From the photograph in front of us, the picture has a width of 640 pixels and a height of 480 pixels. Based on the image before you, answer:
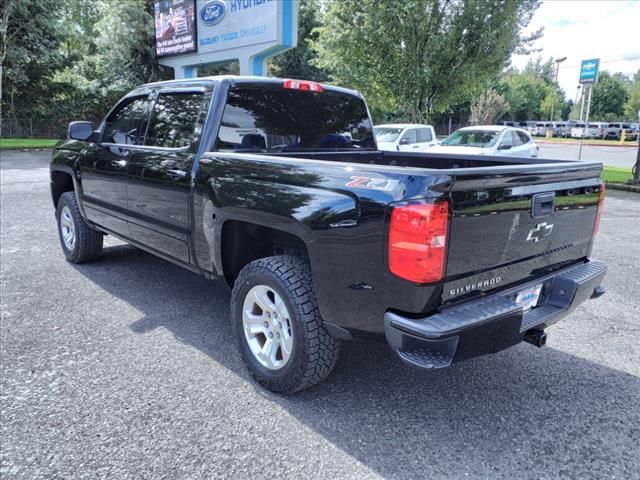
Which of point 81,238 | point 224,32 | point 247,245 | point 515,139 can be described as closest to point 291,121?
point 247,245

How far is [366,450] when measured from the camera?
2479mm

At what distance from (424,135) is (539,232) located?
13181 millimetres

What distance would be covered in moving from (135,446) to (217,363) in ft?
3.03

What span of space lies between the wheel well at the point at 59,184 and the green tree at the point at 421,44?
13672 millimetres

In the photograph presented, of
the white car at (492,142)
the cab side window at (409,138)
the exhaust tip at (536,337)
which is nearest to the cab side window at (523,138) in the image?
the white car at (492,142)

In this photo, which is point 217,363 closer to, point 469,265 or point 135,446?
point 135,446

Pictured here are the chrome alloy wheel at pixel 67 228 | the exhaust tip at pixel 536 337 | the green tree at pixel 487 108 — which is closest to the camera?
the exhaust tip at pixel 536 337

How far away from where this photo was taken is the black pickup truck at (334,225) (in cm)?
230

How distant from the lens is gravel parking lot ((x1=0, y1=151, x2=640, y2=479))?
2.38 m

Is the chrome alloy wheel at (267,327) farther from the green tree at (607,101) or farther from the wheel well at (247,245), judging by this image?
the green tree at (607,101)

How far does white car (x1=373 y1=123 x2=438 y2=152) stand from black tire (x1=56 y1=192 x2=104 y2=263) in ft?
32.7

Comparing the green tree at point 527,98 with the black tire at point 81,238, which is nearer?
the black tire at point 81,238

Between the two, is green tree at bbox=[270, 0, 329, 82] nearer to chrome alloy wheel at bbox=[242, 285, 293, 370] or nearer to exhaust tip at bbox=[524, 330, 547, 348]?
chrome alloy wheel at bbox=[242, 285, 293, 370]

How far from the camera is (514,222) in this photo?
8.43 ft
